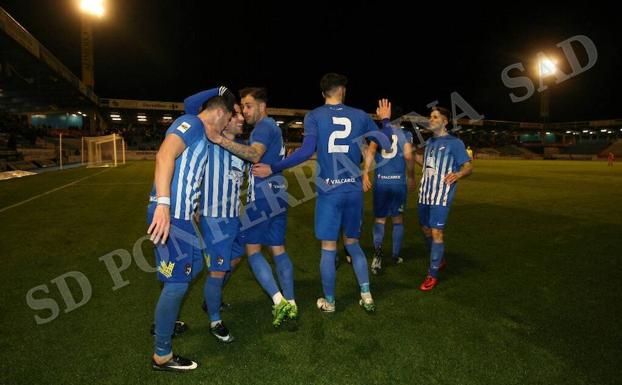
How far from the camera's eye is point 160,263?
2.75 meters

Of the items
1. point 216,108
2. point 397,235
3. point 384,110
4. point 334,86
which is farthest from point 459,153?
point 216,108

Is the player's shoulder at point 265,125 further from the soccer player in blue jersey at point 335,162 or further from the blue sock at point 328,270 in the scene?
the blue sock at point 328,270

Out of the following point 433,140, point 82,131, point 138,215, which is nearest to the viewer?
point 433,140

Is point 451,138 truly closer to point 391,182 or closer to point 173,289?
point 391,182

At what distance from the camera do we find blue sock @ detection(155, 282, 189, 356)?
277 cm

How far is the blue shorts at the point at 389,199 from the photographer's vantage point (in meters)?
5.43

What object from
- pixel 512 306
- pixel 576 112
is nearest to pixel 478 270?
pixel 512 306

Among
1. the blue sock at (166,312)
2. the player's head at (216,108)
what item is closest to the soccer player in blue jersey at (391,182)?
the player's head at (216,108)

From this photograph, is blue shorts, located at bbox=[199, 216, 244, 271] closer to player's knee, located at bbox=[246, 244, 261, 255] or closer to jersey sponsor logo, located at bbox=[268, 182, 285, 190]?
player's knee, located at bbox=[246, 244, 261, 255]

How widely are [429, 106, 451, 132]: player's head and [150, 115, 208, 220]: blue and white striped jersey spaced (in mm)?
2989

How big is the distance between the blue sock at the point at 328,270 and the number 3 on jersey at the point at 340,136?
1.00 metres

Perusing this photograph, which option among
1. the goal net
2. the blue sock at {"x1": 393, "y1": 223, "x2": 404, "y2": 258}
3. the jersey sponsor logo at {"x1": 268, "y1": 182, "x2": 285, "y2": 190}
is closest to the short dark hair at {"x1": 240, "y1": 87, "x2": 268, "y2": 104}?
the jersey sponsor logo at {"x1": 268, "y1": 182, "x2": 285, "y2": 190}

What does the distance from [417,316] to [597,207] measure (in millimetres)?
8965

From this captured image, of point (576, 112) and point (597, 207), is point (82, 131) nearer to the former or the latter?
point (597, 207)
